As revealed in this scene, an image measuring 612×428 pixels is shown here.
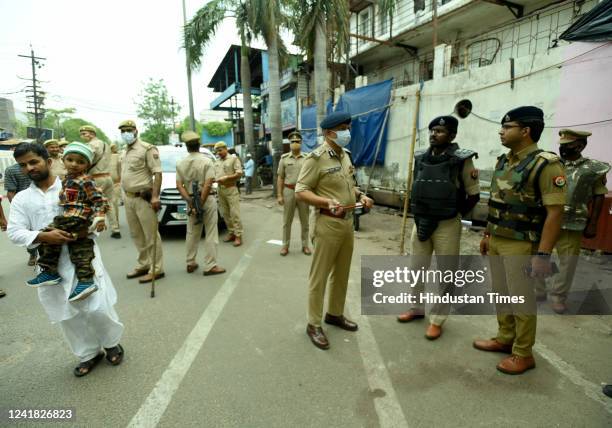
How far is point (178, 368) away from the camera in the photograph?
2537mm

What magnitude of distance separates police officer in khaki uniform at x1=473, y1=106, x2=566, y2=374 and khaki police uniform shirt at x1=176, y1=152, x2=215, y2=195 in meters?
3.45

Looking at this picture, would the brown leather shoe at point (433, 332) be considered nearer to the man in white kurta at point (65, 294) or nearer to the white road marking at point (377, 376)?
the white road marking at point (377, 376)

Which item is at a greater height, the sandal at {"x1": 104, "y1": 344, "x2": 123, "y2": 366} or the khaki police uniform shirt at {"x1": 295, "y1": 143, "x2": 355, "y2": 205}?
the khaki police uniform shirt at {"x1": 295, "y1": 143, "x2": 355, "y2": 205}

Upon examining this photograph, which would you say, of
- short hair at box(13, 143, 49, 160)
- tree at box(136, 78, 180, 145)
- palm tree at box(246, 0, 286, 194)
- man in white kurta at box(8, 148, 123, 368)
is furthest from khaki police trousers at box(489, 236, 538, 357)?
tree at box(136, 78, 180, 145)

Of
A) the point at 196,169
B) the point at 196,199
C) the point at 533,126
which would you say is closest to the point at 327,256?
the point at 533,126

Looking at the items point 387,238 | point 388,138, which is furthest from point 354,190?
point 388,138

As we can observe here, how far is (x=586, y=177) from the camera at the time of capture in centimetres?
330

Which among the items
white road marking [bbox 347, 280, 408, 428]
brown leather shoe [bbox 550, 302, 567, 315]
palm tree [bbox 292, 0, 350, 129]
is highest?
palm tree [bbox 292, 0, 350, 129]

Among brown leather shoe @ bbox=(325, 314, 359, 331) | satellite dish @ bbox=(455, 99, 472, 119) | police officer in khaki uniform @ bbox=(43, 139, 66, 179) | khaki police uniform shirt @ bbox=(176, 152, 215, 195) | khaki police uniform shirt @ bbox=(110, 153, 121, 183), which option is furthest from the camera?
khaki police uniform shirt @ bbox=(110, 153, 121, 183)

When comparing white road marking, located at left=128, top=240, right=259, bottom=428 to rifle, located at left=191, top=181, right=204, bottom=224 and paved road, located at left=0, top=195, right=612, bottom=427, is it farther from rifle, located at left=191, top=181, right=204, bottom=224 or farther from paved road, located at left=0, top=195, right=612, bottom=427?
rifle, located at left=191, top=181, right=204, bottom=224

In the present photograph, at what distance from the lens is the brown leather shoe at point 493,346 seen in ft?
8.92

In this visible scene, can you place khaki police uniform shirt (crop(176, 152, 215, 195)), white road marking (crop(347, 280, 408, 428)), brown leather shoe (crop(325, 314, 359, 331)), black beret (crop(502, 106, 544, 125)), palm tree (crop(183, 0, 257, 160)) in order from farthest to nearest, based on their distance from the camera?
palm tree (crop(183, 0, 257, 160))
khaki police uniform shirt (crop(176, 152, 215, 195))
brown leather shoe (crop(325, 314, 359, 331))
black beret (crop(502, 106, 544, 125))
white road marking (crop(347, 280, 408, 428))

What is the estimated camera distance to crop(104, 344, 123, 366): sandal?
8.48 ft

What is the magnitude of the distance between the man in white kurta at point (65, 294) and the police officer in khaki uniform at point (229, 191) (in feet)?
11.6
